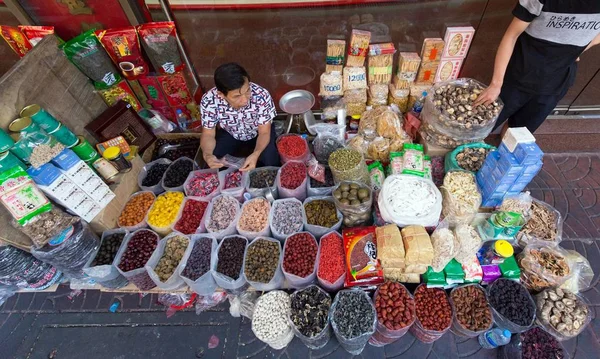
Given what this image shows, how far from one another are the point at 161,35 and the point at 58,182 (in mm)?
1442

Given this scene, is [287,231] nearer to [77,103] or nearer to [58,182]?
[58,182]

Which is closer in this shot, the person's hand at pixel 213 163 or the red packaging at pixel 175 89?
the person's hand at pixel 213 163

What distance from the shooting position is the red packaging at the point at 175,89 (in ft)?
9.66

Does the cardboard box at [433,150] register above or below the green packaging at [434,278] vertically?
above

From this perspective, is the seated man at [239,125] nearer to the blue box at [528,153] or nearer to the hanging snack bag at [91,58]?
the hanging snack bag at [91,58]

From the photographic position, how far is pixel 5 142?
197 centimetres

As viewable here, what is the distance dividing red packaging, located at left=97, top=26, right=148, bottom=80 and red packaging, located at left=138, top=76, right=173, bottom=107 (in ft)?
0.32

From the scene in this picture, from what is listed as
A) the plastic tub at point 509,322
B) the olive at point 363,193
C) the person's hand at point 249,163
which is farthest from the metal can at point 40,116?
the plastic tub at point 509,322

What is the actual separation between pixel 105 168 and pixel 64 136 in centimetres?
37

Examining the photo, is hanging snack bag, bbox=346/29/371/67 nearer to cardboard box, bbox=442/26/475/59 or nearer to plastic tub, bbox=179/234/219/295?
cardboard box, bbox=442/26/475/59

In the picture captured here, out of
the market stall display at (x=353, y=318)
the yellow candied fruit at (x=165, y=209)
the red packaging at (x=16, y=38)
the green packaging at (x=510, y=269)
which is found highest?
the red packaging at (x=16, y=38)

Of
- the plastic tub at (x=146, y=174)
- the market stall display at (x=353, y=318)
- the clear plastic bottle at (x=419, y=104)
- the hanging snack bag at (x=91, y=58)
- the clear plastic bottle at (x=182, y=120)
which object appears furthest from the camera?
the clear plastic bottle at (x=182, y=120)

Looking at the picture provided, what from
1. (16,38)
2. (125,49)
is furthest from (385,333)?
(16,38)

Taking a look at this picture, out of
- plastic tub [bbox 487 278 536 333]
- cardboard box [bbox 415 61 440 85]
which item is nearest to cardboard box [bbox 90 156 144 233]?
cardboard box [bbox 415 61 440 85]
